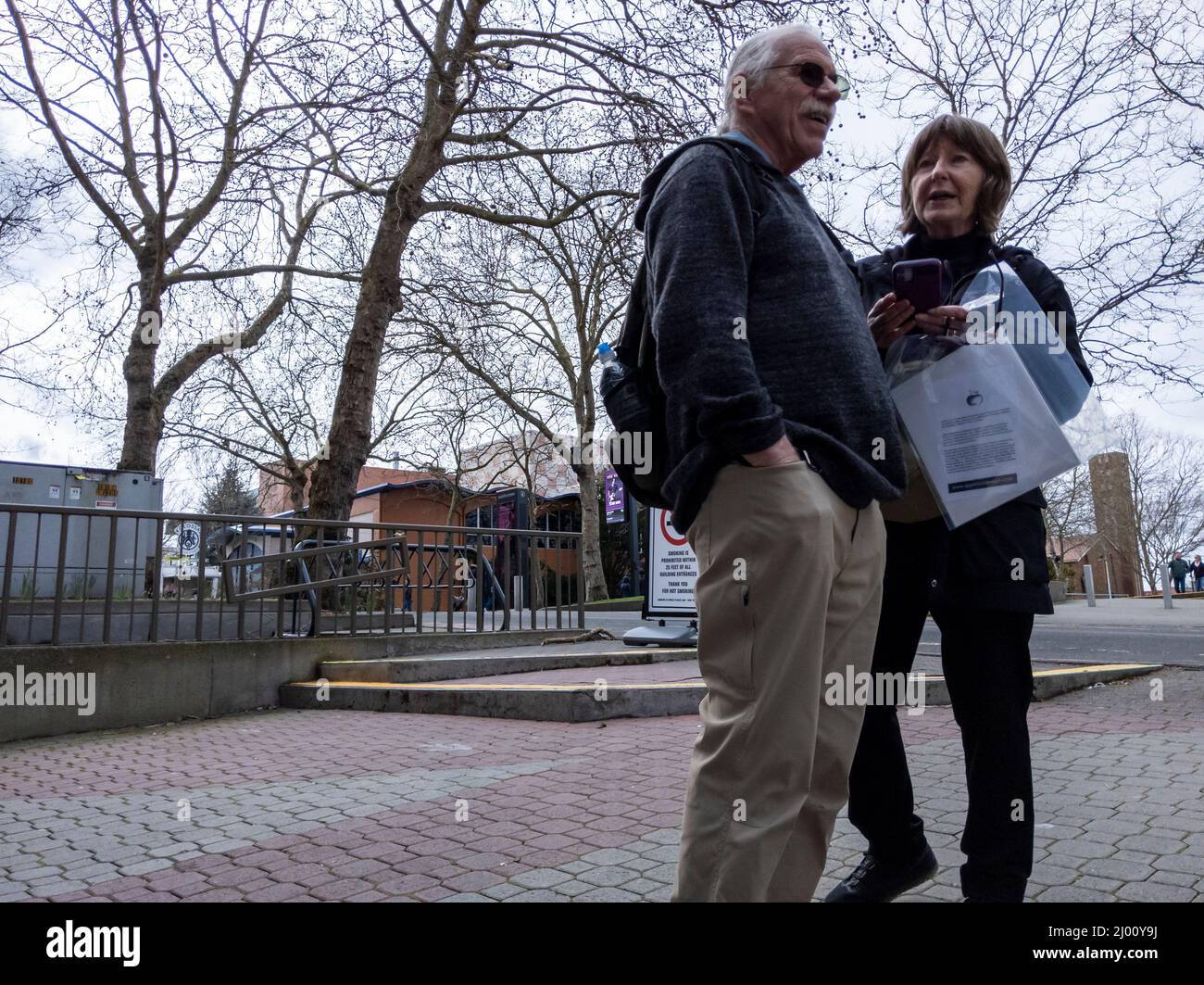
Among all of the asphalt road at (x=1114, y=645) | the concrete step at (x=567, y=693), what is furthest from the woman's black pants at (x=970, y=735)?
the asphalt road at (x=1114, y=645)

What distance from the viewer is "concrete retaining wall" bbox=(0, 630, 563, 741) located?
6863 mm

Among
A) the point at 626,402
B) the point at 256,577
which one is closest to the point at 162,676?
the point at 256,577

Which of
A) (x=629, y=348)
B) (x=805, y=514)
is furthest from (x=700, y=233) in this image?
(x=805, y=514)

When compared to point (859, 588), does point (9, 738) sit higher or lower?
lower

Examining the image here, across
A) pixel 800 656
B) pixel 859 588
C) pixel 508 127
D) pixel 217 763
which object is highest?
pixel 508 127

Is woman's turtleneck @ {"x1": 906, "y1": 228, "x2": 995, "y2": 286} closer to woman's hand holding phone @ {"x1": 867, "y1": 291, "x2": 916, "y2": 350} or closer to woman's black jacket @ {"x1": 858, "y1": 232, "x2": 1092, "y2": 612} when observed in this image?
woman's black jacket @ {"x1": 858, "y1": 232, "x2": 1092, "y2": 612}

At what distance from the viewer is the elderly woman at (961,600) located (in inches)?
90.0

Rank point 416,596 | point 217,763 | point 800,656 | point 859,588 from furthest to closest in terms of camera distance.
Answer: point 416,596, point 217,763, point 859,588, point 800,656

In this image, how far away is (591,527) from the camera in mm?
31344

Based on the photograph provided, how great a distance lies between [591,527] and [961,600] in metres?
29.0

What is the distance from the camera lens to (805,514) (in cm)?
184

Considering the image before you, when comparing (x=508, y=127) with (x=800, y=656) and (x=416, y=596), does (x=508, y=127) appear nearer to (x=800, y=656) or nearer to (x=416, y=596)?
(x=416, y=596)

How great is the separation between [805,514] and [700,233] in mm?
651

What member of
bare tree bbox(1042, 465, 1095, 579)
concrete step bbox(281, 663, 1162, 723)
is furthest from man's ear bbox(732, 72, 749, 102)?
bare tree bbox(1042, 465, 1095, 579)
